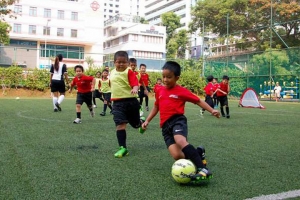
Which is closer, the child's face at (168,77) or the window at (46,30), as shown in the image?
the child's face at (168,77)

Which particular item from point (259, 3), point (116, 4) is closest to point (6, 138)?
point (259, 3)

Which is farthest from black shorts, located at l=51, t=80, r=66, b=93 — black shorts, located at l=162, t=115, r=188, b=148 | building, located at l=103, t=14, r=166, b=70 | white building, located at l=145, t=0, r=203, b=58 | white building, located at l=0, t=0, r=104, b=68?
white building, located at l=145, t=0, r=203, b=58

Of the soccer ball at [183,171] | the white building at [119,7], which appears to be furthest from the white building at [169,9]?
the soccer ball at [183,171]

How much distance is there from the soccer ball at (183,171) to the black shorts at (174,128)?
0.40 meters

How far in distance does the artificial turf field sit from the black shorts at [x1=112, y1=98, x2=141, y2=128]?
448 millimetres

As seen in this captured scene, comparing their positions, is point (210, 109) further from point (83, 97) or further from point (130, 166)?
point (83, 97)

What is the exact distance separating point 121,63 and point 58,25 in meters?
52.5

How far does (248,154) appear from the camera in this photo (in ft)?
16.5

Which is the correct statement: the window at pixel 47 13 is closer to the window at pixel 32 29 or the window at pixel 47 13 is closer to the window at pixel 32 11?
the window at pixel 32 11

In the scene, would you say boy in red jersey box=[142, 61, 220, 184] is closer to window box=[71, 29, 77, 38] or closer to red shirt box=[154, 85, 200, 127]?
red shirt box=[154, 85, 200, 127]

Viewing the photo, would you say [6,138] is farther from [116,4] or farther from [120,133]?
[116,4]

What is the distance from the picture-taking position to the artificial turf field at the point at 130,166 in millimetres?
3154

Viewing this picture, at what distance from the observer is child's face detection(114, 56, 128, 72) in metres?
5.26

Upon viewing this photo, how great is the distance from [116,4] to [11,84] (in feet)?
464
